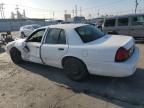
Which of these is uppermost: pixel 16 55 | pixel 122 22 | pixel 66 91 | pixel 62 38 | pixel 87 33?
pixel 122 22

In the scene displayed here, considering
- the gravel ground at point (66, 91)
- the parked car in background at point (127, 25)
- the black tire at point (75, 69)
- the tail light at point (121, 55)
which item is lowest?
the gravel ground at point (66, 91)

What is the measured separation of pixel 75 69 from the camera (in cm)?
511

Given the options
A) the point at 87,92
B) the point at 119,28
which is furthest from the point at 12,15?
the point at 87,92

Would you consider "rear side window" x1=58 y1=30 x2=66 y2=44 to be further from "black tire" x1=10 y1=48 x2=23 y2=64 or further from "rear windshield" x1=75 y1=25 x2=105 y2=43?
"black tire" x1=10 y1=48 x2=23 y2=64

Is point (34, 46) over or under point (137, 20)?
under

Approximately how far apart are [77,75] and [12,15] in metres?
113

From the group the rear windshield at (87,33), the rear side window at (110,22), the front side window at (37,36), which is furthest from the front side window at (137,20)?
the front side window at (37,36)

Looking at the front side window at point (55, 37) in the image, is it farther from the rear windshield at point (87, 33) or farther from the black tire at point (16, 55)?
the black tire at point (16, 55)

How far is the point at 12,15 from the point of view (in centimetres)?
10994

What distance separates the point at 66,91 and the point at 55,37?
5.71 feet

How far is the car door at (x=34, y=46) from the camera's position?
604 centimetres

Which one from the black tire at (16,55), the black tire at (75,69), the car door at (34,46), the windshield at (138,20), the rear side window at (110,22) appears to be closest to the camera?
the black tire at (75,69)

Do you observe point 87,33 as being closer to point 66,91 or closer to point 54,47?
point 54,47

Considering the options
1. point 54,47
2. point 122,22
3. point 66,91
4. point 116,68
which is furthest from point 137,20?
point 66,91
